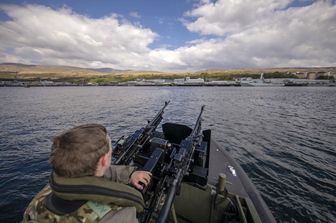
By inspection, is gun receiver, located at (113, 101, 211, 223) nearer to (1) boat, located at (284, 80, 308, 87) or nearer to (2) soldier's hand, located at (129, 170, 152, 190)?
(2) soldier's hand, located at (129, 170, 152, 190)

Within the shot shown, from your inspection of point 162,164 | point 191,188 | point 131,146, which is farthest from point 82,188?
point 191,188

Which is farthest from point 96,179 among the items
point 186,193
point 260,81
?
point 260,81

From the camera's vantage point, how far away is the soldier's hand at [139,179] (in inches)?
108

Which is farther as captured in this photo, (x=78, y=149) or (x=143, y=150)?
(x=143, y=150)

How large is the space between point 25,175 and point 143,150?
8.20 metres

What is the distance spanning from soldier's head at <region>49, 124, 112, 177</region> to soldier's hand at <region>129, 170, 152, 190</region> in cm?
111

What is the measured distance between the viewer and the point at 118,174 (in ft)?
8.81

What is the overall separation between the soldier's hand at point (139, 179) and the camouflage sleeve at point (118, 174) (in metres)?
0.08

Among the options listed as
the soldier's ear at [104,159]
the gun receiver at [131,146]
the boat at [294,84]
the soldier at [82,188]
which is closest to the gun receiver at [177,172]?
the soldier at [82,188]

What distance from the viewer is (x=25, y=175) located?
31.5 ft

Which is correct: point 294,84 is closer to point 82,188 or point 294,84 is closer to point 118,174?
point 118,174

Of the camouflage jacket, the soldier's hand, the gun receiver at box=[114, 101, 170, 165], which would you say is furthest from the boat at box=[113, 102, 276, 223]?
the camouflage jacket

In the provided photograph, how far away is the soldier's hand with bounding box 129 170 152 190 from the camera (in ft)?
8.99

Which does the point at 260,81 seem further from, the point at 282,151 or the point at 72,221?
the point at 72,221
